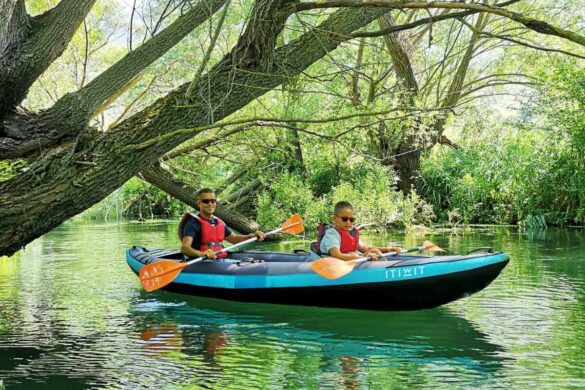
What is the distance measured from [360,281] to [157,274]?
6.29 feet

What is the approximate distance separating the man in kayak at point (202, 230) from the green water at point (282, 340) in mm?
507

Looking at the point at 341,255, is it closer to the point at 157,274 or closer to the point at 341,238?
the point at 341,238

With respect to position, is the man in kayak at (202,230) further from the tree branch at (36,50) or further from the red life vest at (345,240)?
the tree branch at (36,50)

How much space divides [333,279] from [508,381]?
2.10 metres

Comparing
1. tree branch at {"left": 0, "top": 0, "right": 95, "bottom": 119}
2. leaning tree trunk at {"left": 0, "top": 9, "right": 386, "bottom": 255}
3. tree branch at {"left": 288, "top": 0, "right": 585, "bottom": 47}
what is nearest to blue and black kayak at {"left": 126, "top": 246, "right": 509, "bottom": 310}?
leaning tree trunk at {"left": 0, "top": 9, "right": 386, "bottom": 255}

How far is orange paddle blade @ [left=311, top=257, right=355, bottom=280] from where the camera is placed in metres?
6.11

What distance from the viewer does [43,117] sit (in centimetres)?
571

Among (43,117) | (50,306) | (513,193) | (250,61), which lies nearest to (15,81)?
(43,117)

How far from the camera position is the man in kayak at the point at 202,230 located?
7324 mm

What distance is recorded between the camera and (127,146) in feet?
17.1

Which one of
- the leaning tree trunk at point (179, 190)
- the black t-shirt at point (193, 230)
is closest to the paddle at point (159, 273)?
the black t-shirt at point (193, 230)

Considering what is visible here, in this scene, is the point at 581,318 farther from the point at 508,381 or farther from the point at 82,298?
the point at 82,298

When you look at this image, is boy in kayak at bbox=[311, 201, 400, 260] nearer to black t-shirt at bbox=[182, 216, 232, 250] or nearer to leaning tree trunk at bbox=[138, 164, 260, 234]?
black t-shirt at bbox=[182, 216, 232, 250]

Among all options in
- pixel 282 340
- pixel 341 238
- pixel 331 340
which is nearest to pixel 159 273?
pixel 341 238
